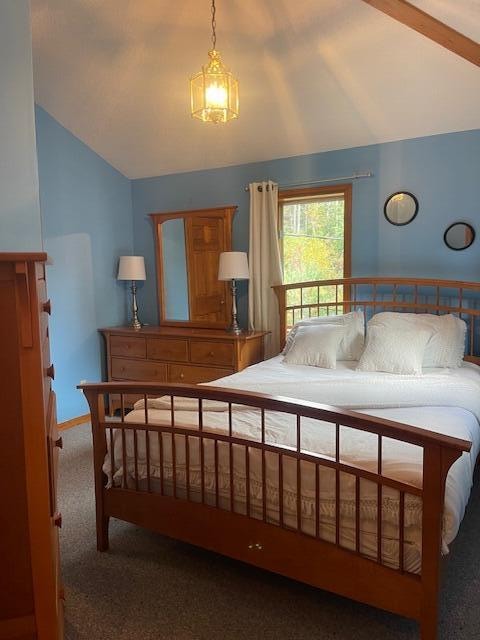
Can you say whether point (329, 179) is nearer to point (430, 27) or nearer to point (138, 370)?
point (430, 27)

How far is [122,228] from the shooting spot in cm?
488

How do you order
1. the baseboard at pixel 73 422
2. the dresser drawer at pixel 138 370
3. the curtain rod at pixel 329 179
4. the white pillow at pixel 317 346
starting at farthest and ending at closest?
the dresser drawer at pixel 138 370
the baseboard at pixel 73 422
the curtain rod at pixel 329 179
the white pillow at pixel 317 346

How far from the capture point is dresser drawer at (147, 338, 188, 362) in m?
4.22

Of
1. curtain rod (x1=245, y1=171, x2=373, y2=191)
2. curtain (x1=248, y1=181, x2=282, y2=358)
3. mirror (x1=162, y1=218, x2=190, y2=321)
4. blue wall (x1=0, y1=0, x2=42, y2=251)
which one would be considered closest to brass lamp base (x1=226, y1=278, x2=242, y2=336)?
curtain (x1=248, y1=181, x2=282, y2=358)

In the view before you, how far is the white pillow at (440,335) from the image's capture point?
323 centimetres

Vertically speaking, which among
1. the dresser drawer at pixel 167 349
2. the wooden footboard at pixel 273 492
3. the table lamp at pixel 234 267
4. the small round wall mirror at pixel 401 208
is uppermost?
the small round wall mirror at pixel 401 208

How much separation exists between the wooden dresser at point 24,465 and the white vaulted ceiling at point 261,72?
2.42m

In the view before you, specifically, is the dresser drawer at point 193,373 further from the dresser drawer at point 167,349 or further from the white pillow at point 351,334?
the white pillow at point 351,334

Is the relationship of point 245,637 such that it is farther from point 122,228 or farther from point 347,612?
point 122,228

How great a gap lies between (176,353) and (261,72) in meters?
2.32

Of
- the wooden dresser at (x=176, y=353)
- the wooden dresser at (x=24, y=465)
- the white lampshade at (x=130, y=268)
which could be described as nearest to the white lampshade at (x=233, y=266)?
the wooden dresser at (x=176, y=353)

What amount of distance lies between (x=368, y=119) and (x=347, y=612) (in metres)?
3.16

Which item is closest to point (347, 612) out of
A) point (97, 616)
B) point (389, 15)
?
point (97, 616)

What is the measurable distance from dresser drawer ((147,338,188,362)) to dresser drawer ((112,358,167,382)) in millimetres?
81
